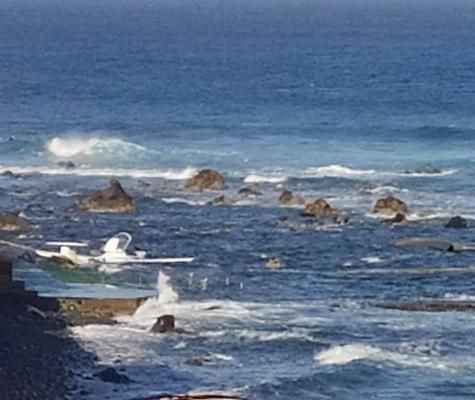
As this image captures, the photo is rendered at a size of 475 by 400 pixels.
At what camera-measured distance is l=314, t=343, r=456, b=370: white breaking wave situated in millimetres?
55031

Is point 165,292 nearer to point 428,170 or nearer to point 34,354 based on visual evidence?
point 34,354

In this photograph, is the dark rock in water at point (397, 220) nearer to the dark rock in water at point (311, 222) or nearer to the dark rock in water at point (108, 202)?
the dark rock in water at point (311, 222)

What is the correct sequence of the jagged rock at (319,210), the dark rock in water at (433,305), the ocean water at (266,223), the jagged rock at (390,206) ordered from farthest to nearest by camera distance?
the jagged rock at (390,206)
the jagged rock at (319,210)
the dark rock in water at (433,305)
the ocean water at (266,223)

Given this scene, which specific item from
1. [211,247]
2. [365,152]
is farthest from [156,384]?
[365,152]

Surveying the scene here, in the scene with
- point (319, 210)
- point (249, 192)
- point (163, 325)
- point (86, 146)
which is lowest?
point (163, 325)

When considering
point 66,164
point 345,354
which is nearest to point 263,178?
point 66,164

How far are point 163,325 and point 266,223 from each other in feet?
75.5

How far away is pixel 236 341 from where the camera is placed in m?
57.2

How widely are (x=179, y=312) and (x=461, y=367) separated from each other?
33.8 feet

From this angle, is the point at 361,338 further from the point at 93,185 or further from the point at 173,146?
the point at 173,146

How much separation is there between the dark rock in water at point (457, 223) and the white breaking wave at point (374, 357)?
23.4m

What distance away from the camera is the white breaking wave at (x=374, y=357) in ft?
181

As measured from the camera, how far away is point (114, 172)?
10131 centimetres

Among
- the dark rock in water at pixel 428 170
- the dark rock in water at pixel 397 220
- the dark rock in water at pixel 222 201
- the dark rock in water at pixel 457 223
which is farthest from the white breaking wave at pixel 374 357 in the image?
the dark rock in water at pixel 428 170
